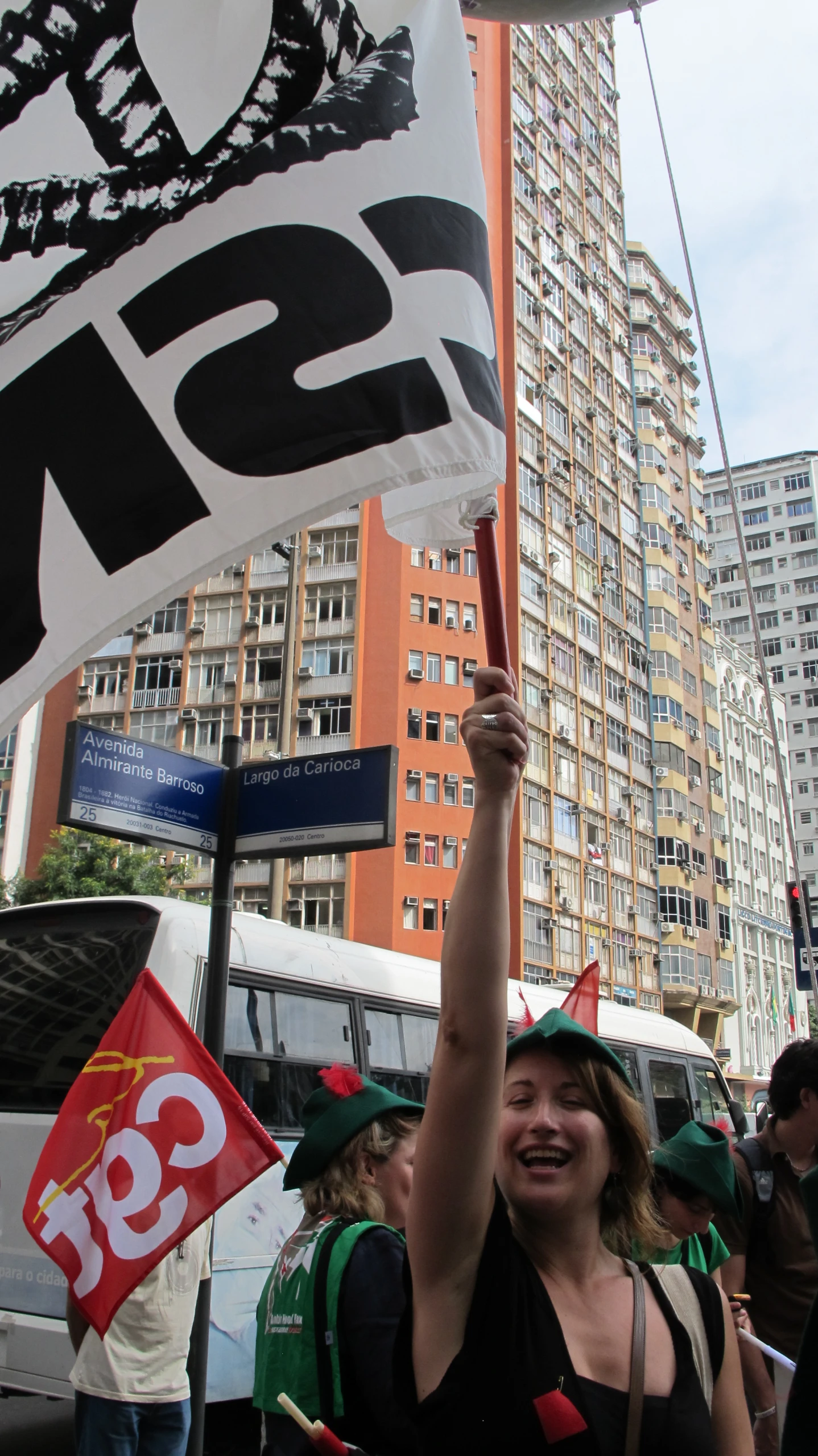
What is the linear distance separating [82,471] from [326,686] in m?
42.7

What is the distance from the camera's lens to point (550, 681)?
48031 mm

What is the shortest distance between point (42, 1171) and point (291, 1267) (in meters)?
1.93

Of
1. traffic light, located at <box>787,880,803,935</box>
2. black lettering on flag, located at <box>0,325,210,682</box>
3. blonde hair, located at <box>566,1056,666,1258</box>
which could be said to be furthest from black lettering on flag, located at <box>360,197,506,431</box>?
traffic light, located at <box>787,880,803,935</box>

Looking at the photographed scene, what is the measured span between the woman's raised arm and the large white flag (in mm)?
951

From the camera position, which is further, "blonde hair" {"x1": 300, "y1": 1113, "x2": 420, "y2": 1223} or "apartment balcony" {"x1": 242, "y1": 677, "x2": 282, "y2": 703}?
"apartment balcony" {"x1": 242, "y1": 677, "x2": 282, "y2": 703}

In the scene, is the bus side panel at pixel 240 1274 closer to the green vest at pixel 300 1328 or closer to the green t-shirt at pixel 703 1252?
the green t-shirt at pixel 703 1252

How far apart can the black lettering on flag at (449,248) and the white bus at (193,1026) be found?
4428 millimetres

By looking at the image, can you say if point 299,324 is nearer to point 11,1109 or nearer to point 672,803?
point 11,1109

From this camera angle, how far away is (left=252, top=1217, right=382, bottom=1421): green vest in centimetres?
279

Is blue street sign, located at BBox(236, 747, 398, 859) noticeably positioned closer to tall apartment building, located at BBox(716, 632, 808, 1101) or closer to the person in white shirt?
the person in white shirt

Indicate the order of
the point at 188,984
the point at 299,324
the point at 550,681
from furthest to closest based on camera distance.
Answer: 1. the point at 550,681
2. the point at 188,984
3. the point at 299,324

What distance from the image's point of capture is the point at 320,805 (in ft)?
17.9

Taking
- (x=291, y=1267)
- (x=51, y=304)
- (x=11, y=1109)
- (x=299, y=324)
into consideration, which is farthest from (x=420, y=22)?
(x=11, y=1109)

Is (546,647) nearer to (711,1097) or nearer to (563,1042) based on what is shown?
(711,1097)
